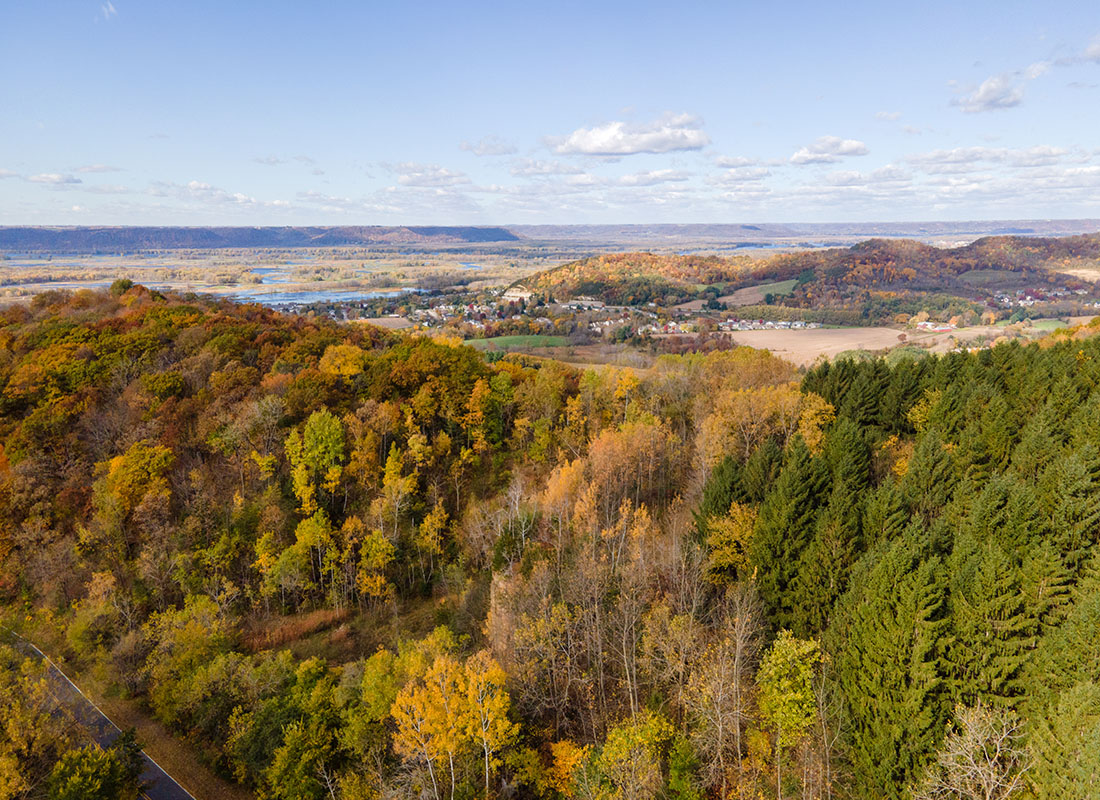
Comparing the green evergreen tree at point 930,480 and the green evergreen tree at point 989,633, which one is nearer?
the green evergreen tree at point 989,633

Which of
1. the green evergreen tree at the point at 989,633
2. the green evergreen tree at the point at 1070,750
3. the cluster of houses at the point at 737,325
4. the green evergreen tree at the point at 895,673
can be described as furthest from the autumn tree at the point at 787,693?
the cluster of houses at the point at 737,325

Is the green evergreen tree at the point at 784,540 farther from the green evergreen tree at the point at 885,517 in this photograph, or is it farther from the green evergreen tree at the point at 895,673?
the green evergreen tree at the point at 895,673

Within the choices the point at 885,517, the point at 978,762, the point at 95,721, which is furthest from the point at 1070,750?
the point at 95,721

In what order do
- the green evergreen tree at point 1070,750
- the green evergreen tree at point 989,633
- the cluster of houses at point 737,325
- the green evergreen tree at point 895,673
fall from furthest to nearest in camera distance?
the cluster of houses at point 737,325 < the green evergreen tree at point 989,633 < the green evergreen tree at point 895,673 < the green evergreen tree at point 1070,750

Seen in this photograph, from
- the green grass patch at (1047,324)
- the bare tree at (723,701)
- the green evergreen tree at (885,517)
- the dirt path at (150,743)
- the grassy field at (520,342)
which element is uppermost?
the green grass patch at (1047,324)

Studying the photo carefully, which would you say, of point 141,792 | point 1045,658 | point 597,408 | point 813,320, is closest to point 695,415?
point 597,408

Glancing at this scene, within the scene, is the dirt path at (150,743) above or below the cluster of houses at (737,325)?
below

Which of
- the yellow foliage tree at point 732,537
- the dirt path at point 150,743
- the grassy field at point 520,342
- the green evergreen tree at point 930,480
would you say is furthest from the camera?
the grassy field at point 520,342

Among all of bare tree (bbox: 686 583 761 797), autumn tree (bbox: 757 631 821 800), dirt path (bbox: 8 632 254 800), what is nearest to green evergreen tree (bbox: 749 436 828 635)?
bare tree (bbox: 686 583 761 797)

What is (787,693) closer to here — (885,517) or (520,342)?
(885,517)
